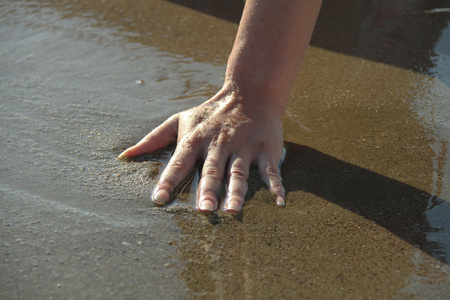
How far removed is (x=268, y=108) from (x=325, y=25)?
53.0 inches

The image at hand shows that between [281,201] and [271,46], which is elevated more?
[271,46]

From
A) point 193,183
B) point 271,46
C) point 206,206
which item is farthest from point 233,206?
point 271,46

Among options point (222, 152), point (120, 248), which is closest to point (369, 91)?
point (222, 152)

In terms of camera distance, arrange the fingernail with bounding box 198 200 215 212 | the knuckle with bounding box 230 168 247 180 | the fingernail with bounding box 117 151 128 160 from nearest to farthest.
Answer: the fingernail with bounding box 198 200 215 212, the knuckle with bounding box 230 168 247 180, the fingernail with bounding box 117 151 128 160

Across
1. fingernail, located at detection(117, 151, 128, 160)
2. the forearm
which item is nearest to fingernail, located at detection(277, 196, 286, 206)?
the forearm

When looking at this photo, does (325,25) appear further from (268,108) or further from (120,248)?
(120,248)

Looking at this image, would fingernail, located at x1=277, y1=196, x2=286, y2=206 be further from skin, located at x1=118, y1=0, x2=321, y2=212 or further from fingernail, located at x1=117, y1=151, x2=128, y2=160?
fingernail, located at x1=117, y1=151, x2=128, y2=160

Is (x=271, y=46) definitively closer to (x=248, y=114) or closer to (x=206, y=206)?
(x=248, y=114)

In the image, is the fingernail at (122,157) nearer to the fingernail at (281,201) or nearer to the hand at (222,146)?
the hand at (222,146)

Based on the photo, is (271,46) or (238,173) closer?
(238,173)

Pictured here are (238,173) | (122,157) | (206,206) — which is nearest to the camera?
(206,206)

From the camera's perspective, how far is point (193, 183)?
184cm

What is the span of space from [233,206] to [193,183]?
22cm

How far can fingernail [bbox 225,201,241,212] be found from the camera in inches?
66.1
